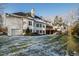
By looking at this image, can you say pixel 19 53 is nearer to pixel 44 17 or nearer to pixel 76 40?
pixel 44 17

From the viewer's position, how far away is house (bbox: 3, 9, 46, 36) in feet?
4.60

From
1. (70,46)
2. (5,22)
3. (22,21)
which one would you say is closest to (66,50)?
(70,46)

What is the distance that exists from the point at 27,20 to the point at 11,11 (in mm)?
155

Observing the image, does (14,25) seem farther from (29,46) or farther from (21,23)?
(29,46)

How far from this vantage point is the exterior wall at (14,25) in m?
1.40

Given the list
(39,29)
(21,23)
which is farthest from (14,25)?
(39,29)

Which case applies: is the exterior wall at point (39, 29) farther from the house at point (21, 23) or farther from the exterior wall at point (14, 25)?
the exterior wall at point (14, 25)

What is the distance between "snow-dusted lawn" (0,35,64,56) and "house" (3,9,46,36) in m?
0.05

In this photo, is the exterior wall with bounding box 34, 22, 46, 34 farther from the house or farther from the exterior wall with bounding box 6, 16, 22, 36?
the exterior wall with bounding box 6, 16, 22, 36

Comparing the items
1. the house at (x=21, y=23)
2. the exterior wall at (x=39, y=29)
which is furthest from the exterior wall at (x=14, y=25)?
the exterior wall at (x=39, y=29)

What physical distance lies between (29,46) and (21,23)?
204mm

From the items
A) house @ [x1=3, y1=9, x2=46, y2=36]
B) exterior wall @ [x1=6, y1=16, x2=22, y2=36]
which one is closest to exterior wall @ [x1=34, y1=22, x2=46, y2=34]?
house @ [x1=3, y1=9, x2=46, y2=36]

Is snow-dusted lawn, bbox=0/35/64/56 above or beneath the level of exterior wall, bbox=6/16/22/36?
beneath

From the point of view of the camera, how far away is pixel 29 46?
55.2 inches
